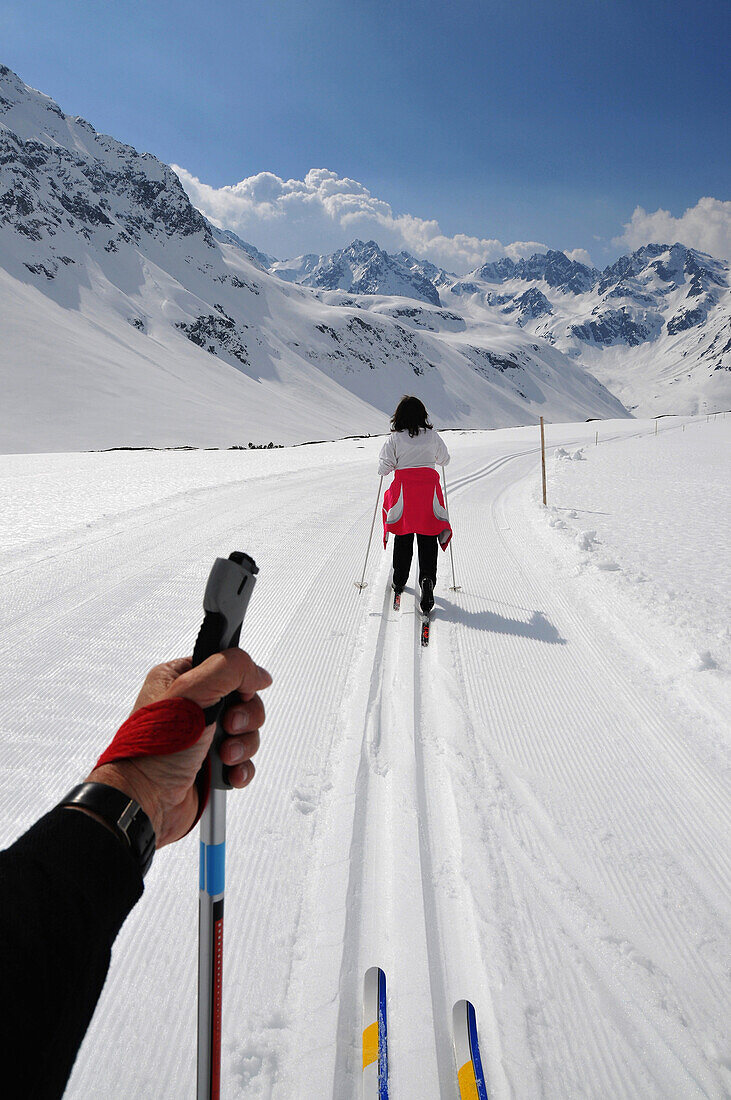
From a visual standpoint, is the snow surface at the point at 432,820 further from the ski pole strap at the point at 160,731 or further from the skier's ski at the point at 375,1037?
the ski pole strap at the point at 160,731

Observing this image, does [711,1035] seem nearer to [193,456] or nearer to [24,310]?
[193,456]

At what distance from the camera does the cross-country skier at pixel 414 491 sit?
492cm

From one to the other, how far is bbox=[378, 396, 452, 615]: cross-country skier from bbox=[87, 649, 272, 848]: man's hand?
3638 mm

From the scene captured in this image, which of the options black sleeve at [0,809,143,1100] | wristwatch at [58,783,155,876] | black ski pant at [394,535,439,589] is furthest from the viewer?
black ski pant at [394,535,439,589]

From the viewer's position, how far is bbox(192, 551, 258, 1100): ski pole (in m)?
1.19

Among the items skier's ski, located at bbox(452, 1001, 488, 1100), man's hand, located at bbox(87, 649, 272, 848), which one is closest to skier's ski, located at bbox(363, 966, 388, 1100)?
skier's ski, located at bbox(452, 1001, 488, 1100)

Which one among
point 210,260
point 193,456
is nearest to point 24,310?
point 210,260

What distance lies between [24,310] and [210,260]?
7803 centimetres

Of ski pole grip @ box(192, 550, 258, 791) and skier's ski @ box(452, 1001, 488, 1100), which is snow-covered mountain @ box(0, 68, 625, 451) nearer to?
ski pole grip @ box(192, 550, 258, 791)

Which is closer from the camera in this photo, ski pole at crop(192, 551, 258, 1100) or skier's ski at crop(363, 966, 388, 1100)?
ski pole at crop(192, 551, 258, 1100)

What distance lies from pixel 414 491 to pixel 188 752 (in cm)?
399

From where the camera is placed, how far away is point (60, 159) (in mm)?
141125

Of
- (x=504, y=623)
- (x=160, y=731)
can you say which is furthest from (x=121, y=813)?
(x=504, y=623)

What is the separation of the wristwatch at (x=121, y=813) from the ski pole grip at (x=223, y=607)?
0.21 meters
